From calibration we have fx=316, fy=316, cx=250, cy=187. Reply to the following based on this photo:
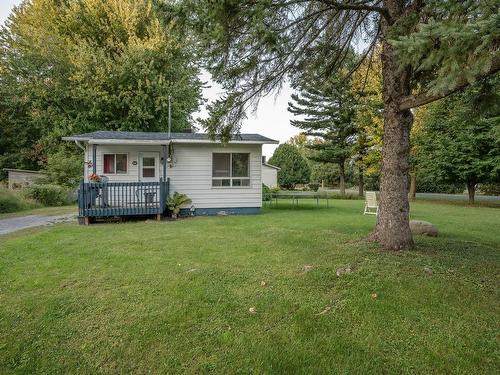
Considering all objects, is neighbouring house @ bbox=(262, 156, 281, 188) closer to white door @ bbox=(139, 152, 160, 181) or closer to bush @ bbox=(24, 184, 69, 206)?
bush @ bbox=(24, 184, 69, 206)

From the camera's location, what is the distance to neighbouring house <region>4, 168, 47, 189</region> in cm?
1637

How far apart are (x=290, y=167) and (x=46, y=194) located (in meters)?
22.8

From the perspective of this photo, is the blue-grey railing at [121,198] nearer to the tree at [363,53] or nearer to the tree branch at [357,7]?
the tree at [363,53]

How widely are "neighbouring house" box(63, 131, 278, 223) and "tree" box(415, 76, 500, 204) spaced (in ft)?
36.1

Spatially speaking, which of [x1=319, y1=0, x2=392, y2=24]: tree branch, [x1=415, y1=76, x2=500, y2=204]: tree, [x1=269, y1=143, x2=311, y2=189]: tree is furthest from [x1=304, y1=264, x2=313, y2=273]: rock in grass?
[x1=269, y1=143, x2=311, y2=189]: tree

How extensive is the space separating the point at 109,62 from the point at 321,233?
56.9 feet

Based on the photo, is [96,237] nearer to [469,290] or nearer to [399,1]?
[469,290]

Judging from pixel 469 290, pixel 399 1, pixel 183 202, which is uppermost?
pixel 399 1

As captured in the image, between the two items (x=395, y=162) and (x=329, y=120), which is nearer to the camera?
(x=395, y=162)

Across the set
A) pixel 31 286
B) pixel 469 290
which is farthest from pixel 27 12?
pixel 469 290

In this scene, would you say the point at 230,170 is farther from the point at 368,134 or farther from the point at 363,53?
the point at 368,134

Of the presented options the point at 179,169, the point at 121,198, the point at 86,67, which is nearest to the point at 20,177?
the point at 86,67

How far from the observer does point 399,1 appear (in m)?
5.14

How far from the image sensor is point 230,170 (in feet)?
38.5
